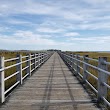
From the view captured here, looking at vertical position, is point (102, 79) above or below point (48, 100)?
above

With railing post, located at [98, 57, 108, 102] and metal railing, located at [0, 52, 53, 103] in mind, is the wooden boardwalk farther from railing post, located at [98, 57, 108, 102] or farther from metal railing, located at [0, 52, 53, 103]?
railing post, located at [98, 57, 108, 102]

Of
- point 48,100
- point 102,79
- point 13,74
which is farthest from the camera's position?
point 13,74

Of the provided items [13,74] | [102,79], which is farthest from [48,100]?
[13,74]

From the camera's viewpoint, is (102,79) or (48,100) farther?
(48,100)

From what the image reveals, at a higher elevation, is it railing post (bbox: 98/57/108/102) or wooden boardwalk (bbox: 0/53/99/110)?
railing post (bbox: 98/57/108/102)

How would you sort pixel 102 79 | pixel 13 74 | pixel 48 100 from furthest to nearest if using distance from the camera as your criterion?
1. pixel 13 74
2. pixel 48 100
3. pixel 102 79

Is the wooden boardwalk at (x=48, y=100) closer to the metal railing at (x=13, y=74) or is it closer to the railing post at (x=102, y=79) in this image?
the metal railing at (x=13, y=74)

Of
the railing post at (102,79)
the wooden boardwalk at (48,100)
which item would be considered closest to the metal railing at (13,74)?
the wooden boardwalk at (48,100)

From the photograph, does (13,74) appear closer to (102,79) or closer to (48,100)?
(48,100)

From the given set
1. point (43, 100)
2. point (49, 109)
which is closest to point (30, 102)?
point (43, 100)

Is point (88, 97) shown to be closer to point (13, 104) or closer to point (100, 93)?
point (100, 93)

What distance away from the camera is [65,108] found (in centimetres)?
699

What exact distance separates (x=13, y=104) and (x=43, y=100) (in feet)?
3.18

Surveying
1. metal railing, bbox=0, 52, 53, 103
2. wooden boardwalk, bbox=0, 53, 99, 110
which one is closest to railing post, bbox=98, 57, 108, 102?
wooden boardwalk, bbox=0, 53, 99, 110
